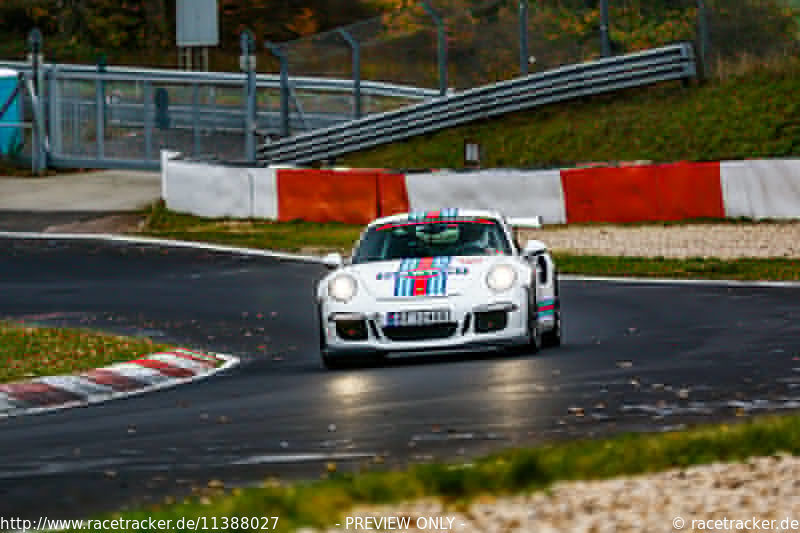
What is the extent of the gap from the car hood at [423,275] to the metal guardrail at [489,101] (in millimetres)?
21944

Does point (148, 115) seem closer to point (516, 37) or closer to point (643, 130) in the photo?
point (516, 37)

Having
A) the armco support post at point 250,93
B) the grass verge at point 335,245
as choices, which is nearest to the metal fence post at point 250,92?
the armco support post at point 250,93

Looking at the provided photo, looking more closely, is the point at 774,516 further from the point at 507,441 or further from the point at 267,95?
the point at 267,95

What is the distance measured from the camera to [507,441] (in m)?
9.66

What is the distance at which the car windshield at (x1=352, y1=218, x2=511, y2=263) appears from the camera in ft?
48.3

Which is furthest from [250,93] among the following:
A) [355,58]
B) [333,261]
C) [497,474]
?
[497,474]

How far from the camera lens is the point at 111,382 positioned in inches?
545

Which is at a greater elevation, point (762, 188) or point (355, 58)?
point (355, 58)

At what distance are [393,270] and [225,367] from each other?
67.9 inches

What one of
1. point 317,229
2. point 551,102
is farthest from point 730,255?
point 551,102

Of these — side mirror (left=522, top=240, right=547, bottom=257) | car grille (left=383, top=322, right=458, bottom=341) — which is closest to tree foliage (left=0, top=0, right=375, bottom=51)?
side mirror (left=522, top=240, right=547, bottom=257)

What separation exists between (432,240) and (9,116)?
27.9 m

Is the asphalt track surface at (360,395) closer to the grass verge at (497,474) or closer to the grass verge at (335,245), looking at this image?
the grass verge at (497,474)

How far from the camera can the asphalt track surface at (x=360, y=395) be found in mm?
9312
